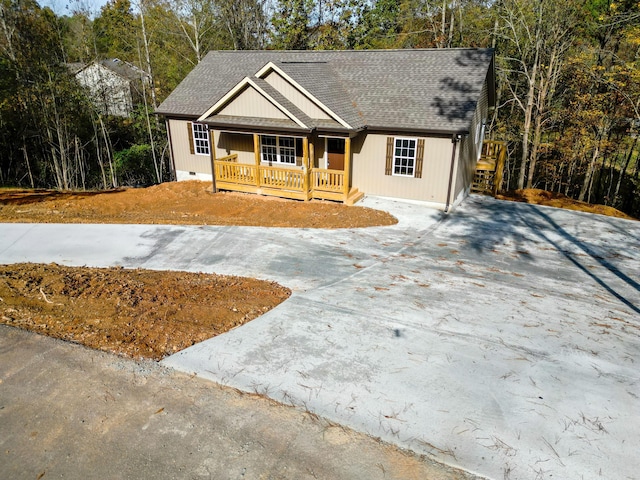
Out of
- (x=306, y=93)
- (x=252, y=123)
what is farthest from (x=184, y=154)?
(x=306, y=93)

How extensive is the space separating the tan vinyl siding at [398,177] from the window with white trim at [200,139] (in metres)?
7.10

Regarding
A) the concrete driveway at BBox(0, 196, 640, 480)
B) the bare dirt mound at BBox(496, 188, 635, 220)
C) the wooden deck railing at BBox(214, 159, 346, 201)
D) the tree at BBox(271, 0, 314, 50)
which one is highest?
the tree at BBox(271, 0, 314, 50)

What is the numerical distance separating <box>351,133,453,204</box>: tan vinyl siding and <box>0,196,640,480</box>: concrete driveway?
7.79 feet

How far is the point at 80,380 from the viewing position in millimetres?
5637

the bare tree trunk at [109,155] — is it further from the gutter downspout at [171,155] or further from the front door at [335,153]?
the front door at [335,153]

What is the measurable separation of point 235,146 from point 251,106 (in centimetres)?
299

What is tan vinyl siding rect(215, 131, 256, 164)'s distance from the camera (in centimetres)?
1844

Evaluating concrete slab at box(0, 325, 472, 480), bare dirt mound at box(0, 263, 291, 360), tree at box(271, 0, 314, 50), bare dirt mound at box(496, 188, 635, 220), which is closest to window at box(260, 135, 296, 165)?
bare dirt mound at box(0, 263, 291, 360)

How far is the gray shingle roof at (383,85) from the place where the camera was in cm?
1559

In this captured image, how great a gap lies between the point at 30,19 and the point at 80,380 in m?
22.3

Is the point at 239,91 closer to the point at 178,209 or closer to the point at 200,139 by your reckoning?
the point at 200,139

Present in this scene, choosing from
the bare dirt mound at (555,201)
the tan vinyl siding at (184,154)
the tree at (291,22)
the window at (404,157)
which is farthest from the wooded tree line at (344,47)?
the window at (404,157)

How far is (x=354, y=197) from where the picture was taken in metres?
16.1

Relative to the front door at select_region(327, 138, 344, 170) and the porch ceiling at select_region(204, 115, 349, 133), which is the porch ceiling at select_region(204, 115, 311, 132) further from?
the front door at select_region(327, 138, 344, 170)
